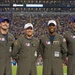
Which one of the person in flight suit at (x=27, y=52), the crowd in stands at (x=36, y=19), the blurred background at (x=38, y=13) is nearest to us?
the person in flight suit at (x=27, y=52)

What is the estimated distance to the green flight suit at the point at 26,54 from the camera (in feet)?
22.8

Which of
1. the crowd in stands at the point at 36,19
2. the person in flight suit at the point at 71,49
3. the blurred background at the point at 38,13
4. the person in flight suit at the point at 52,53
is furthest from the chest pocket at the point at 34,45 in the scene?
the crowd in stands at the point at 36,19

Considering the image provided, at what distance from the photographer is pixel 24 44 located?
702cm

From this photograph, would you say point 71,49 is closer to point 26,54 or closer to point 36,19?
point 26,54

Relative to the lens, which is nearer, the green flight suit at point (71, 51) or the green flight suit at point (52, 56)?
the green flight suit at point (52, 56)

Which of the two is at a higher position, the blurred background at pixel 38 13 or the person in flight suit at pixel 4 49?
the person in flight suit at pixel 4 49

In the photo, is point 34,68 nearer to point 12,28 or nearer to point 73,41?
point 73,41

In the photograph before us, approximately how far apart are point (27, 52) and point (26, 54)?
0.05m

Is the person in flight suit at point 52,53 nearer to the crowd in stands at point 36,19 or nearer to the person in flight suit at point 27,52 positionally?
the person in flight suit at point 27,52

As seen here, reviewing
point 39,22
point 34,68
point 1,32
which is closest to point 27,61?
point 34,68

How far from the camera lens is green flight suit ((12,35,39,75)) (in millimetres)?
6945

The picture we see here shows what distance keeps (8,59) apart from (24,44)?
1.72ft

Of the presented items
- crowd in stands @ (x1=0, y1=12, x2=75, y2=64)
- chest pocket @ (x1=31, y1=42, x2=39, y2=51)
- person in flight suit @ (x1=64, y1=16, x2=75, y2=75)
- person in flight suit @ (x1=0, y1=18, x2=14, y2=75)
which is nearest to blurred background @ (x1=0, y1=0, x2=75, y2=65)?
crowd in stands @ (x1=0, y1=12, x2=75, y2=64)

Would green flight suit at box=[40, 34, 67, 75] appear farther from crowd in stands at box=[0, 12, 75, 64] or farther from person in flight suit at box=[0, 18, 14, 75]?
crowd in stands at box=[0, 12, 75, 64]
